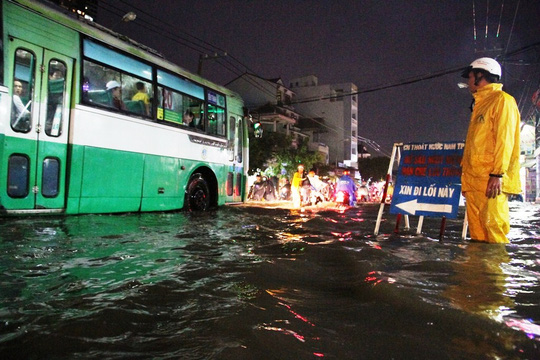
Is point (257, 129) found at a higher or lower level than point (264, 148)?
lower

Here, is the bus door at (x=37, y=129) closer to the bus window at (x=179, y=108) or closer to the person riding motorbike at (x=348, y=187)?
the bus window at (x=179, y=108)

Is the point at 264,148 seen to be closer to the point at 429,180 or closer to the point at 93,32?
the point at 93,32

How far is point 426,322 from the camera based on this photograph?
1827mm

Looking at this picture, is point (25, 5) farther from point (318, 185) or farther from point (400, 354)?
point (318, 185)

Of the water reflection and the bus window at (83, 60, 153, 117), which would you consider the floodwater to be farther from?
the bus window at (83, 60, 153, 117)

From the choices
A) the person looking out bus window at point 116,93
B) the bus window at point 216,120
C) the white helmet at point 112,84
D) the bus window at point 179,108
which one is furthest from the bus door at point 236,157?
the white helmet at point 112,84

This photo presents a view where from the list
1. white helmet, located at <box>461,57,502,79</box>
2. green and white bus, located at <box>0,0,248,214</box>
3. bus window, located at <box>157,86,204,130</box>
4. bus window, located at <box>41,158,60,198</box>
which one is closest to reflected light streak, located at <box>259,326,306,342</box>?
white helmet, located at <box>461,57,502,79</box>

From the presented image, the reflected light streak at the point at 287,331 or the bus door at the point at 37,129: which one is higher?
the bus door at the point at 37,129

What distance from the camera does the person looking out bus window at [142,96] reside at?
7.51m

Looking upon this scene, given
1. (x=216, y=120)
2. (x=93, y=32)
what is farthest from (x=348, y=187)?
(x=93, y=32)

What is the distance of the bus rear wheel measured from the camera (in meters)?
9.05

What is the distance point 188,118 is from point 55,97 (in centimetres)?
329

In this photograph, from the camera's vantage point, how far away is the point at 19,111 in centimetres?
555

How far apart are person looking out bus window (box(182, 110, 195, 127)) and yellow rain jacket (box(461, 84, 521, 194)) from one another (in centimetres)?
635
